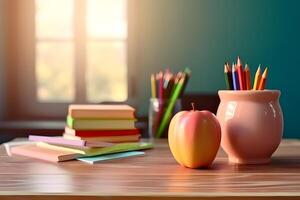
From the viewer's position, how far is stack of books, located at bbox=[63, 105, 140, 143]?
46.5 inches

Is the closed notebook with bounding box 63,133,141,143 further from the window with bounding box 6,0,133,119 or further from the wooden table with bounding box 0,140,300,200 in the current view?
the window with bounding box 6,0,133,119

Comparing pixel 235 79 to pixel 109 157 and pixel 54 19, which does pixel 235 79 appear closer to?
pixel 109 157

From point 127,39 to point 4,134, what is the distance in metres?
0.81

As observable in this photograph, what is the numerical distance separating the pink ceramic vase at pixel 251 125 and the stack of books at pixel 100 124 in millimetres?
310

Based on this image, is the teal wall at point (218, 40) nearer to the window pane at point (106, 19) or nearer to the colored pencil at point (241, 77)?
the window pane at point (106, 19)

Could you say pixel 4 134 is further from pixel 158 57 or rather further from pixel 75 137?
pixel 75 137

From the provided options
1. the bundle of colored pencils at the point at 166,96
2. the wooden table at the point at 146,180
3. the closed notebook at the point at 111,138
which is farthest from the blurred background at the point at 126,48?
the wooden table at the point at 146,180

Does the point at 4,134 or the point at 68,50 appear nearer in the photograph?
the point at 4,134

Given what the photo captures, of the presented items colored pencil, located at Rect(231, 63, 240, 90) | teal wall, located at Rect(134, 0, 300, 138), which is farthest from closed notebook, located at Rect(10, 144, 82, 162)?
teal wall, located at Rect(134, 0, 300, 138)

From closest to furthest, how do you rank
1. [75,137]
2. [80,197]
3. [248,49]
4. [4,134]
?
1. [80,197]
2. [75,137]
3. [4,134]
4. [248,49]

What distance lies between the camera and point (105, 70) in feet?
9.34

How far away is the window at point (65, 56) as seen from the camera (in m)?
2.82

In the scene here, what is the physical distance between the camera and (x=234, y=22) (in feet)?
8.91

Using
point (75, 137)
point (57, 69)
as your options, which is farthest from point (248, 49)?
point (75, 137)
